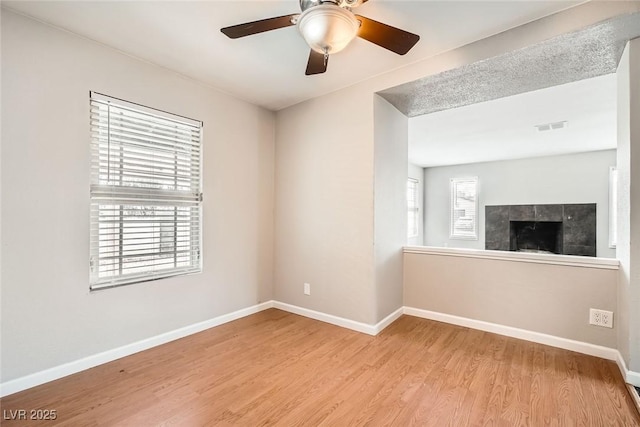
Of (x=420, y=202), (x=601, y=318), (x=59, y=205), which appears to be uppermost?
(x=420, y=202)

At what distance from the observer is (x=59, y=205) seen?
2.06 metres

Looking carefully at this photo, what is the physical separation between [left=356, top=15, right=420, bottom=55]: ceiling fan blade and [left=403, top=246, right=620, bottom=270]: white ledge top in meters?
2.07

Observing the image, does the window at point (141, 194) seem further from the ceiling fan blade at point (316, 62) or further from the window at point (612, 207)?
the window at point (612, 207)

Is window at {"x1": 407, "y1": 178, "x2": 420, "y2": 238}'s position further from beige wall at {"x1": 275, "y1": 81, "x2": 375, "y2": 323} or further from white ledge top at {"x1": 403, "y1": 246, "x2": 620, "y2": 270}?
beige wall at {"x1": 275, "y1": 81, "x2": 375, "y2": 323}

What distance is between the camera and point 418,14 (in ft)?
6.39

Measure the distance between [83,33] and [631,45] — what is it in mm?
3839

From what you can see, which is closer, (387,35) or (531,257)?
(387,35)

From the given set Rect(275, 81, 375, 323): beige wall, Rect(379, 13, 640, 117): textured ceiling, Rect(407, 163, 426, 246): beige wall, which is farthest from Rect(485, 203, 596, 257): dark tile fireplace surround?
Rect(275, 81, 375, 323): beige wall

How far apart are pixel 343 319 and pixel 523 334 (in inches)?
65.4

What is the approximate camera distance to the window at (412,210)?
726cm

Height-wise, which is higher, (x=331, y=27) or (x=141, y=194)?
(x=331, y=27)

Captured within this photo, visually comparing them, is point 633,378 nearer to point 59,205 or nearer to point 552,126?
point 552,126

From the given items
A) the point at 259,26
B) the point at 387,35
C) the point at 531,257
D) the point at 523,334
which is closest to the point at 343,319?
the point at 523,334

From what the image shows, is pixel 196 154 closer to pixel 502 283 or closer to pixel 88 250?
pixel 88 250
